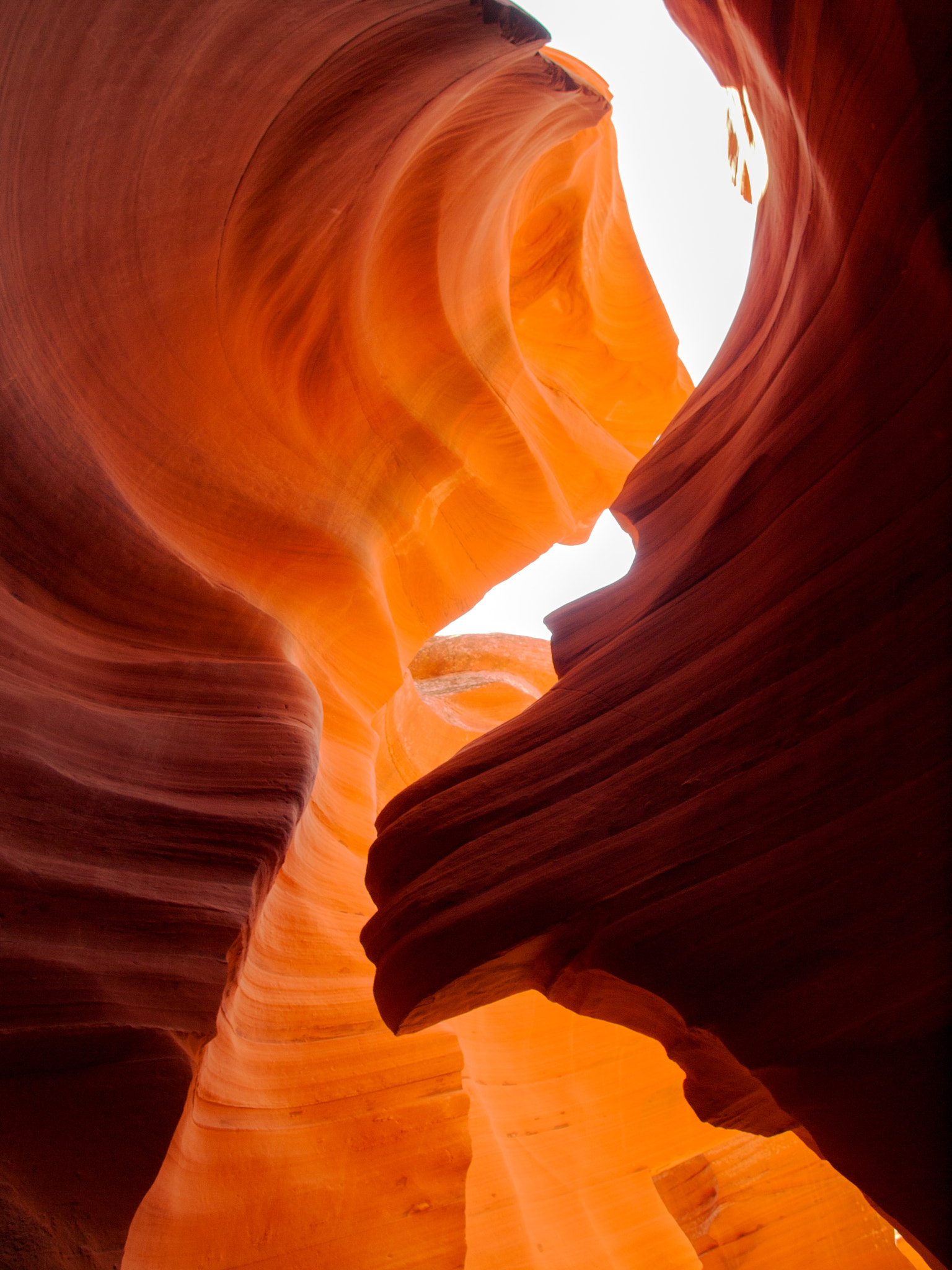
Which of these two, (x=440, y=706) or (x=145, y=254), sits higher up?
(x=145, y=254)

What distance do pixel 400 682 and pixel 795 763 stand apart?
8.33ft

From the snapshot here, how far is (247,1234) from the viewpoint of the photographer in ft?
7.57

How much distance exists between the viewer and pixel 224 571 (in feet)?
9.18

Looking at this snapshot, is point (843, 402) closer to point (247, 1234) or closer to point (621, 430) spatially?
point (247, 1234)

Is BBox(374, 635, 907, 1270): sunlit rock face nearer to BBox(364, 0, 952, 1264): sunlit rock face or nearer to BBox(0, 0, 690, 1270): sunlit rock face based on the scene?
BBox(0, 0, 690, 1270): sunlit rock face

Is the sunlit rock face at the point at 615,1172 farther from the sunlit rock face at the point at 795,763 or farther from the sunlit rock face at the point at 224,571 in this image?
the sunlit rock face at the point at 795,763

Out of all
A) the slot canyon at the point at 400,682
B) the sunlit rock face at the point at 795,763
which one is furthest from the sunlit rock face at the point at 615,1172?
the sunlit rock face at the point at 795,763

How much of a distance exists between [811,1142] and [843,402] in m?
1.57

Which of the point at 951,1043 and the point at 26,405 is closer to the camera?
the point at 951,1043

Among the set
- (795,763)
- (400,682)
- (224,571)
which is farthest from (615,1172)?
(224,571)

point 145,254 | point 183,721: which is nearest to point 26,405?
point 145,254

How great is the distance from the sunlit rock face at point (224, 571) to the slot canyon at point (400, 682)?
13 mm

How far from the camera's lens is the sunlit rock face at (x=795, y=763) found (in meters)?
1.42

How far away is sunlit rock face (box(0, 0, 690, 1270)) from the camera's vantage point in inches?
66.1
